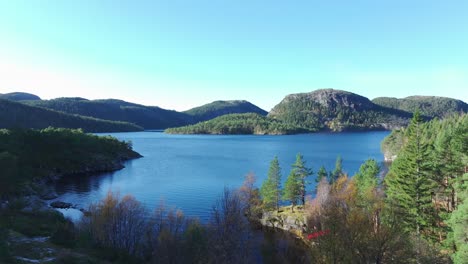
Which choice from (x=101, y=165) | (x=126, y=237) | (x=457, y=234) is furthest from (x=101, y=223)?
(x=101, y=165)

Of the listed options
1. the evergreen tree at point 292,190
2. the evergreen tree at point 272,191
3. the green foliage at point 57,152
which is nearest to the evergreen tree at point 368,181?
the evergreen tree at point 292,190

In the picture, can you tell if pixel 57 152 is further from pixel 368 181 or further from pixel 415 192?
pixel 415 192

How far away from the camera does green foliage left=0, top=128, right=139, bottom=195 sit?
278 feet

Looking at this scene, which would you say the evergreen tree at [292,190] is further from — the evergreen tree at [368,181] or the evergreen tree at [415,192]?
the evergreen tree at [415,192]

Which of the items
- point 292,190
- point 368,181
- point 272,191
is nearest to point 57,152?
point 272,191

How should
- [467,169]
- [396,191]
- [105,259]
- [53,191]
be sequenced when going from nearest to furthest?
[105,259] < [396,191] < [467,169] < [53,191]

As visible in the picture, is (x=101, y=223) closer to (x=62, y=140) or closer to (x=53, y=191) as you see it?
(x=53, y=191)

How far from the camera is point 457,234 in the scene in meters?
24.2

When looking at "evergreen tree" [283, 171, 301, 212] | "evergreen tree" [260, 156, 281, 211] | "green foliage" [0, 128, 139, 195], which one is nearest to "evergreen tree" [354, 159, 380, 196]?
"evergreen tree" [283, 171, 301, 212]

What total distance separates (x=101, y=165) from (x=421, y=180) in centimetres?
10242

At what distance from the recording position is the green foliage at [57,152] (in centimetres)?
8481

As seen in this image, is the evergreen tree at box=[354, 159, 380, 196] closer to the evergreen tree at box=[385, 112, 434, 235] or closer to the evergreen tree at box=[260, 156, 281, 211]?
the evergreen tree at box=[385, 112, 434, 235]

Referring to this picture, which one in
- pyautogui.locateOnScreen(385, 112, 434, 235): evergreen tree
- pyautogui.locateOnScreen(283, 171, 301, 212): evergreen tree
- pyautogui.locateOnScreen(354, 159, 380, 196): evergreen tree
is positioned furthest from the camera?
pyautogui.locateOnScreen(283, 171, 301, 212): evergreen tree

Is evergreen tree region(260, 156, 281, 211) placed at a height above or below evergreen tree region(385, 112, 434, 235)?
below
